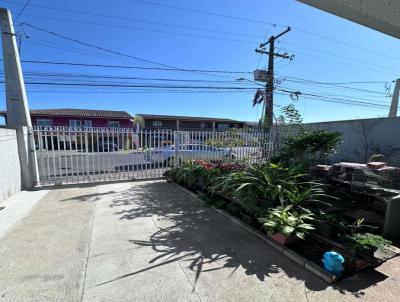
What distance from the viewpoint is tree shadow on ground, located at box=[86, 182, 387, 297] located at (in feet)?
7.68

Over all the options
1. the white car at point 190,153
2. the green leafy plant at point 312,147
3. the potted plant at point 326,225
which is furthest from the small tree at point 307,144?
the potted plant at point 326,225

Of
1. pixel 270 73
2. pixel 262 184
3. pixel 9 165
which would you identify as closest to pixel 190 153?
pixel 262 184

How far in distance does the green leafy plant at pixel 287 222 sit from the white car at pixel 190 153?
5.16 metres

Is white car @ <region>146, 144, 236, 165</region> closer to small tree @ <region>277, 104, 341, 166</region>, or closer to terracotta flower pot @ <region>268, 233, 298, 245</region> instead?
small tree @ <region>277, 104, 341, 166</region>

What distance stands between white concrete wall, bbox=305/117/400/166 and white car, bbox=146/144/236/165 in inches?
147

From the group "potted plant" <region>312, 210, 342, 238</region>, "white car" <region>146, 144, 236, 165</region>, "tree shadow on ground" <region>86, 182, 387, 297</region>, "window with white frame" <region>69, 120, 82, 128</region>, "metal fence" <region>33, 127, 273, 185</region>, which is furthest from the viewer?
"window with white frame" <region>69, 120, 82, 128</region>

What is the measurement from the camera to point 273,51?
1427cm

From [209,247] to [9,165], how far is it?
17.1 ft

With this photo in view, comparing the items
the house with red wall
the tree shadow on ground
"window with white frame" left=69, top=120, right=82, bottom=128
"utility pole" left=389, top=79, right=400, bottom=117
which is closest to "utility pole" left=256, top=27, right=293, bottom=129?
"utility pole" left=389, top=79, right=400, bottom=117

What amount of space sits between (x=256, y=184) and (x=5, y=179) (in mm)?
5509

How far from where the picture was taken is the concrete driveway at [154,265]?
2.08 meters

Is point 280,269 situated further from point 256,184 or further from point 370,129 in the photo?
point 370,129

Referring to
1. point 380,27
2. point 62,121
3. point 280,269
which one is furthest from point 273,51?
point 62,121

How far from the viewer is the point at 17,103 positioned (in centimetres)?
605
